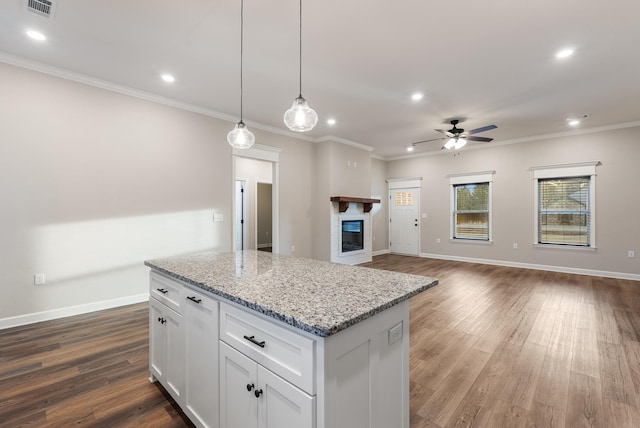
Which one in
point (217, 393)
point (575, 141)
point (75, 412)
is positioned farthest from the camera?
point (575, 141)

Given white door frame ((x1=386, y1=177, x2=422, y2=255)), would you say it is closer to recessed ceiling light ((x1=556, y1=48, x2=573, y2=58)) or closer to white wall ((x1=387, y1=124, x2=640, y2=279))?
→ white wall ((x1=387, y1=124, x2=640, y2=279))

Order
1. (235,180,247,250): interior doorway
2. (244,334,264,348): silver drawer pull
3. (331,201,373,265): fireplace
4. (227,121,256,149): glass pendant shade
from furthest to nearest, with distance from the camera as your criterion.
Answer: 1. (235,180,247,250): interior doorway
2. (331,201,373,265): fireplace
3. (227,121,256,149): glass pendant shade
4. (244,334,264,348): silver drawer pull

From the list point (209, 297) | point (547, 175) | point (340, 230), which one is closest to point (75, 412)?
point (209, 297)

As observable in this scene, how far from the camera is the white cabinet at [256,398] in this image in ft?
3.47

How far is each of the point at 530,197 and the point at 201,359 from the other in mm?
7103

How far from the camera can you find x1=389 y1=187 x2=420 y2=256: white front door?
8.04 m

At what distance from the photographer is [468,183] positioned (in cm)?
714

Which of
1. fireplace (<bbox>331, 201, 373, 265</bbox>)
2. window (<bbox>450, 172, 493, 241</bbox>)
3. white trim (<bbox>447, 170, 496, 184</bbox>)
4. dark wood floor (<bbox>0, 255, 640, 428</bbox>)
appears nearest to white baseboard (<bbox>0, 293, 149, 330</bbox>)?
dark wood floor (<bbox>0, 255, 640, 428</bbox>)

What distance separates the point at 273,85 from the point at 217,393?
3433 mm

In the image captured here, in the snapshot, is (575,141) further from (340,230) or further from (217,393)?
(217,393)

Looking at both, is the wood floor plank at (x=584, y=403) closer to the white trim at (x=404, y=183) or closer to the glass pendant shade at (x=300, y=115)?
the glass pendant shade at (x=300, y=115)

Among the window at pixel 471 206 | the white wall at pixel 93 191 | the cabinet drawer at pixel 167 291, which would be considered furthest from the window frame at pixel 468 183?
the cabinet drawer at pixel 167 291

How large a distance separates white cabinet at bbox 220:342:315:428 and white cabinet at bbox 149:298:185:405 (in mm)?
504

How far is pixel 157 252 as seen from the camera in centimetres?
407
